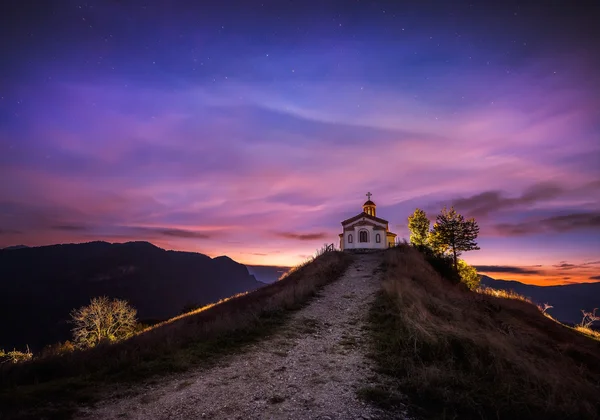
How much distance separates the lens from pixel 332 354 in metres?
9.39

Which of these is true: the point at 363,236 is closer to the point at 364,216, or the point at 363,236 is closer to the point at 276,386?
the point at 364,216

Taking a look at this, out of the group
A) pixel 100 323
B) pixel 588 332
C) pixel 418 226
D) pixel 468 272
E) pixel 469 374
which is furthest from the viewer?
pixel 418 226

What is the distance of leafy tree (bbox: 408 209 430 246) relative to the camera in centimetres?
5475

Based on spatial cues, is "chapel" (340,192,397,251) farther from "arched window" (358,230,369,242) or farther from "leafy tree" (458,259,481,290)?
"leafy tree" (458,259,481,290)

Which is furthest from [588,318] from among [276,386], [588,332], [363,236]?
[276,386]

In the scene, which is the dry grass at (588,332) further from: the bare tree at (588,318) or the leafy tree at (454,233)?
the leafy tree at (454,233)

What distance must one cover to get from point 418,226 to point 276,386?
53.4 meters

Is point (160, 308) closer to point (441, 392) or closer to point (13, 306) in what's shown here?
point (13, 306)

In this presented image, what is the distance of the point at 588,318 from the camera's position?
85.0 ft

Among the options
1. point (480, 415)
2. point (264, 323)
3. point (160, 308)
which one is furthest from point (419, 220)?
point (160, 308)

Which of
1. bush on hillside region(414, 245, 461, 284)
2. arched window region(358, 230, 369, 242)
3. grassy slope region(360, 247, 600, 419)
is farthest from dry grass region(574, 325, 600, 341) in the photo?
arched window region(358, 230, 369, 242)

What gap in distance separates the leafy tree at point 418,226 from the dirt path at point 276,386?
154 ft

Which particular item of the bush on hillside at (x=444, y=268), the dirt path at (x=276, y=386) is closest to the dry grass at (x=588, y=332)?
the bush on hillside at (x=444, y=268)

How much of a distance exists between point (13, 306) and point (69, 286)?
3527 centimetres
